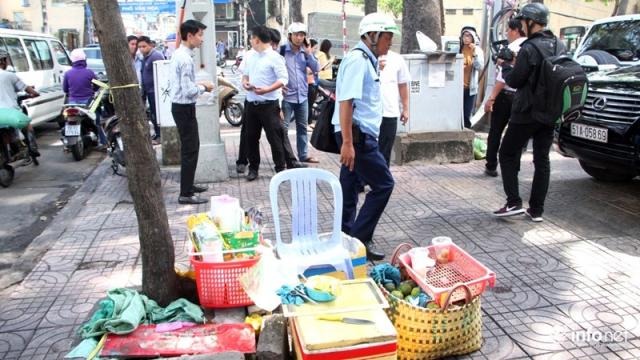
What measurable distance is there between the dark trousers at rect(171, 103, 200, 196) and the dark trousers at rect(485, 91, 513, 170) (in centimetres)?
351

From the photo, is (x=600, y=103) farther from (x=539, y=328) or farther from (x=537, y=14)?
(x=539, y=328)

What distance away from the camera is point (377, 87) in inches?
159

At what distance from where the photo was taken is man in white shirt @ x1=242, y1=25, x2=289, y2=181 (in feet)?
21.6

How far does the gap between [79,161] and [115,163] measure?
182 cm

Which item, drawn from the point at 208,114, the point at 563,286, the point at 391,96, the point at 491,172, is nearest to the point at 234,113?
the point at 208,114

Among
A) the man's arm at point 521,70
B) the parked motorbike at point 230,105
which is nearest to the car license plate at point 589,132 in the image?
the man's arm at point 521,70

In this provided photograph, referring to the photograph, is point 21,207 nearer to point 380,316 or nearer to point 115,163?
point 115,163

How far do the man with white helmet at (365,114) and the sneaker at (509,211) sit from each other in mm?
1607

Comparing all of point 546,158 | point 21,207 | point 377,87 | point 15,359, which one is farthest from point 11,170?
point 546,158

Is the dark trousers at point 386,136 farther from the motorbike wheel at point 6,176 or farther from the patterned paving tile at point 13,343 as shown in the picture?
the motorbike wheel at point 6,176

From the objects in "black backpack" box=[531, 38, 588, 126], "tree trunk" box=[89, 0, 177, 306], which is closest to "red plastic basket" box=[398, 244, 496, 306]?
"tree trunk" box=[89, 0, 177, 306]

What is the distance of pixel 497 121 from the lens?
6.58m

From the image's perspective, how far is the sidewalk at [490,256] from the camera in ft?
10.7

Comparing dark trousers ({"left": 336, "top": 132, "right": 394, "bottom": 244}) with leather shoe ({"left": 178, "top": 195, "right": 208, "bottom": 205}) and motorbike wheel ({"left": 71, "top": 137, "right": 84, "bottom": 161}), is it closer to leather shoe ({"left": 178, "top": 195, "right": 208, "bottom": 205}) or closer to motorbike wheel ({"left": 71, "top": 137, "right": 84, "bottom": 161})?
leather shoe ({"left": 178, "top": 195, "right": 208, "bottom": 205})
